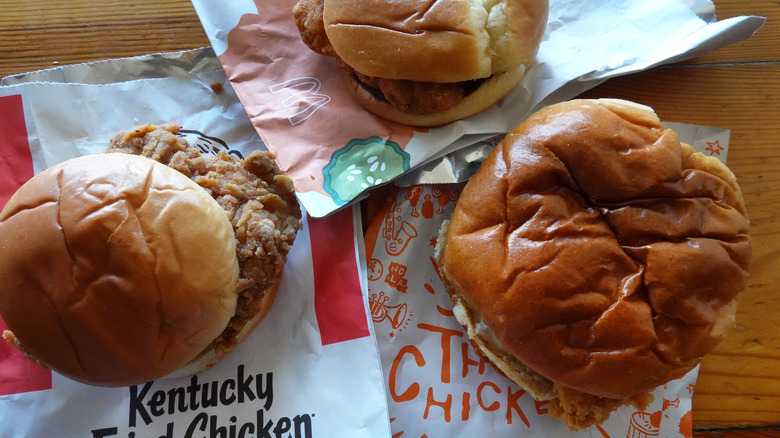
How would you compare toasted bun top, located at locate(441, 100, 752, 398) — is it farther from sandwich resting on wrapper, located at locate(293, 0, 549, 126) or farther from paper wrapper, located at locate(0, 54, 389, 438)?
paper wrapper, located at locate(0, 54, 389, 438)

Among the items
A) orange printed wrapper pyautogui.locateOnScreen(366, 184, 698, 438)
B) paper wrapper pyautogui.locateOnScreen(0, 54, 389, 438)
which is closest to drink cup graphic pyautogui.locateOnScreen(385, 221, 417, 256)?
orange printed wrapper pyautogui.locateOnScreen(366, 184, 698, 438)

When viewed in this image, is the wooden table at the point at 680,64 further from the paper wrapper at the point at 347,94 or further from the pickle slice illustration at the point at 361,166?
the pickle slice illustration at the point at 361,166

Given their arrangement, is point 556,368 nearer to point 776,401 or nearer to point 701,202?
point 701,202

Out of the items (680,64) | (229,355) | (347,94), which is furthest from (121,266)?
(680,64)

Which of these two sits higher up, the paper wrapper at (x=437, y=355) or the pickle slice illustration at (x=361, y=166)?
the pickle slice illustration at (x=361, y=166)

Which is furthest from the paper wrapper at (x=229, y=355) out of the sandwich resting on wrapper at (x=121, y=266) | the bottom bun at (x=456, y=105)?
the bottom bun at (x=456, y=105)

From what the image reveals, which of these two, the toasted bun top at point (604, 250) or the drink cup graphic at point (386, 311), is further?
the drink cup graphic at point (386, 311)

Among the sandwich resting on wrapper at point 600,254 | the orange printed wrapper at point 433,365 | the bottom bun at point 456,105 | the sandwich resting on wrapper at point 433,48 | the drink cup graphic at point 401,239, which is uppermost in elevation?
the sandwich resting on wrapper at point 433,48

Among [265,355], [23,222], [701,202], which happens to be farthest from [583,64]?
[23,222]
